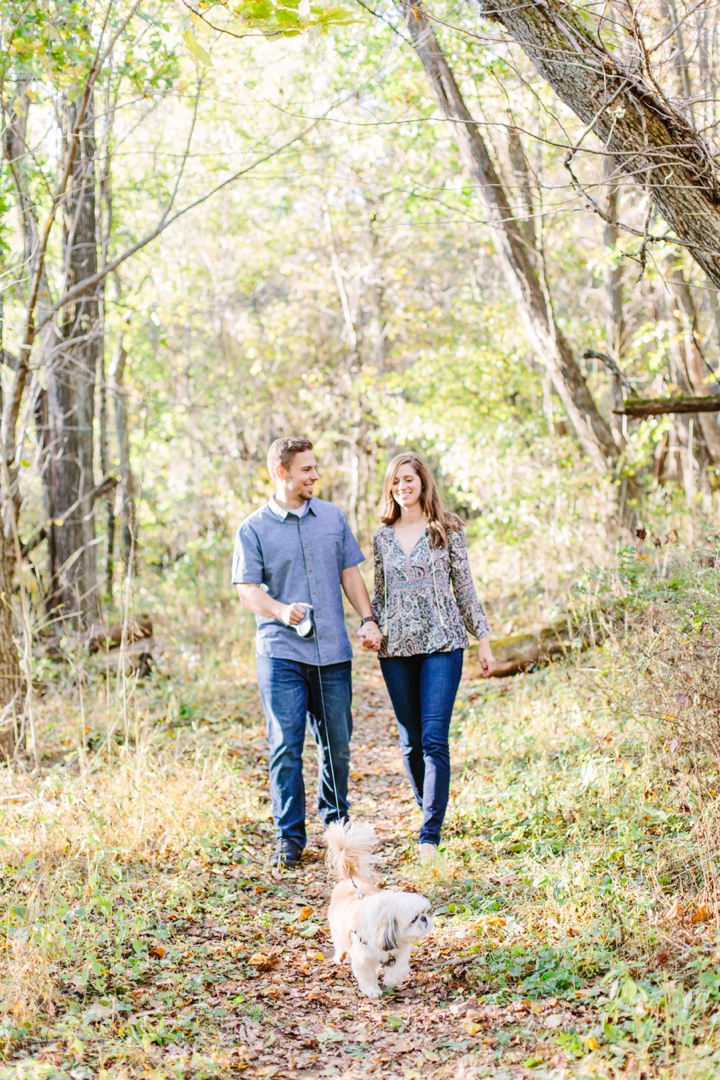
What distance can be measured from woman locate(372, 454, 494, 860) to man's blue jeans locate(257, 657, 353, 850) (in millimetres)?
320

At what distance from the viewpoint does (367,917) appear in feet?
10.8

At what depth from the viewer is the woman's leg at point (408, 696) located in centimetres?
478

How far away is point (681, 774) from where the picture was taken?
4449 mm

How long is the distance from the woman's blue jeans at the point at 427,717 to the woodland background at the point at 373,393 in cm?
36

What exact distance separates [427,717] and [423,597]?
613mm

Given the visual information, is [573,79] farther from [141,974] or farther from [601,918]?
[141,974]

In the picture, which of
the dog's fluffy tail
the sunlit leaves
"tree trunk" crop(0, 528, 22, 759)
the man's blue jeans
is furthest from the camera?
"tree trunk" crop(0, 528, 22, 759)

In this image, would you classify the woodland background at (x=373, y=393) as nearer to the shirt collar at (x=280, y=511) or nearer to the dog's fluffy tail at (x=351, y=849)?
the dog's fluffy tail at (x=351, y=849)

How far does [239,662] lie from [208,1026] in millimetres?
6027

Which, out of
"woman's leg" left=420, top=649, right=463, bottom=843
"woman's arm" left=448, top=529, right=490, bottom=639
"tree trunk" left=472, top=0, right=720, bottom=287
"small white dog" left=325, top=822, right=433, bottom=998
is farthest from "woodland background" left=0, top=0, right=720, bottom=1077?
"woman's arm" left=448, top=529, right=490, bottom=639

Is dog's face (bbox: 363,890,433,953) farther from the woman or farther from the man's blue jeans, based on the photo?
the man's blue jeans

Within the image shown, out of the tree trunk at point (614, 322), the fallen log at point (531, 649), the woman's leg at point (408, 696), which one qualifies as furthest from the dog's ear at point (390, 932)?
the tree trunk at point (614, 322)

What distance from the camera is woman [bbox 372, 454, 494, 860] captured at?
15.2ft

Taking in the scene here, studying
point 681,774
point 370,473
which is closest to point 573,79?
point 681,774
